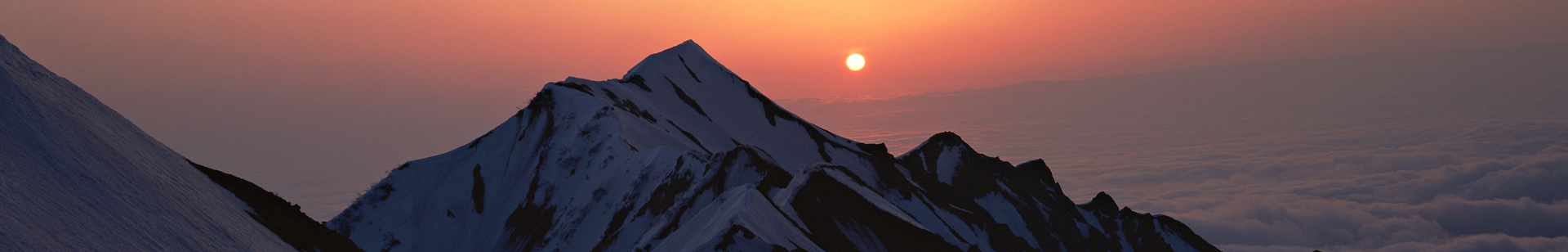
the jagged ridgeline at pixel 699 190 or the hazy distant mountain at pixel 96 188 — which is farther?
the jagged ridgeline at pixel 699 190

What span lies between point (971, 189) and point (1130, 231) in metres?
27.4

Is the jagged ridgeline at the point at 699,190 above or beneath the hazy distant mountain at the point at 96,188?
above

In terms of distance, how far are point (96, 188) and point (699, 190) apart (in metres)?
37.2

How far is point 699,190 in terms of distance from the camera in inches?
2259

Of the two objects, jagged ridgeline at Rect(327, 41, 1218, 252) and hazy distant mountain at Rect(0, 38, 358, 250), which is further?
jagged ridgeline at Rect(327, 41, 1218, 252)

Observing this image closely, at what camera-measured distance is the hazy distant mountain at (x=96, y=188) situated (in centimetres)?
2011

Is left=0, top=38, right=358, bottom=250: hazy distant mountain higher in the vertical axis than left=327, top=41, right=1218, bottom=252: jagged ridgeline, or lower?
lower

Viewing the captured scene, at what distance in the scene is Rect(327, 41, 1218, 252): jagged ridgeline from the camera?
53.5 m

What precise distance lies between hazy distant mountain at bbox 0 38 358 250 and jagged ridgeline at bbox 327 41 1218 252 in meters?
18.3

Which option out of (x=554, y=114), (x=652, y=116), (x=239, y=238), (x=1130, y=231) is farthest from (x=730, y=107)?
(x=239, y=238)

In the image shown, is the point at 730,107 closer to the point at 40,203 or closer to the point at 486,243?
the point at 486,243

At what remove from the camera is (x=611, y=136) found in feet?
249

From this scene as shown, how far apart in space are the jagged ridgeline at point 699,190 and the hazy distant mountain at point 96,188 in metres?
18.3

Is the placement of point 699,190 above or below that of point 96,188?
above
